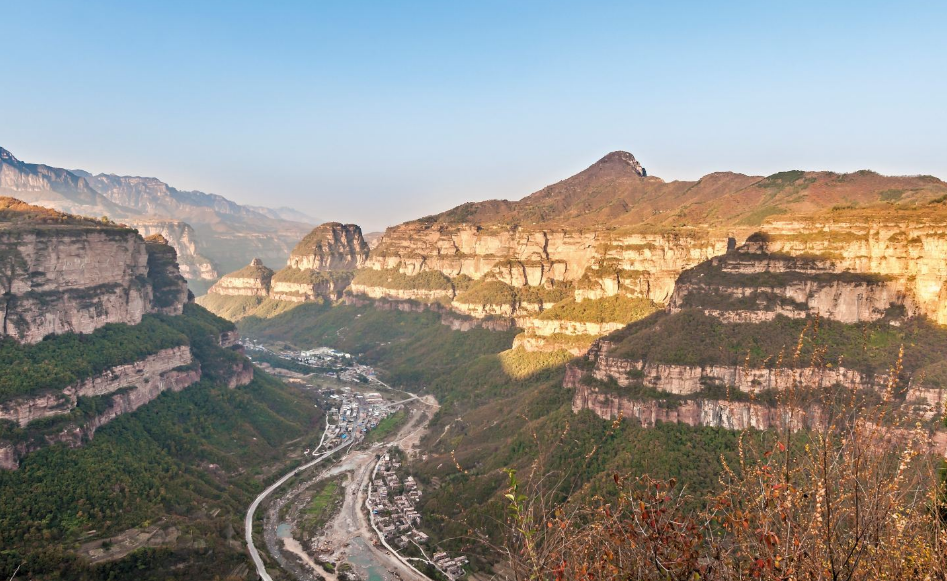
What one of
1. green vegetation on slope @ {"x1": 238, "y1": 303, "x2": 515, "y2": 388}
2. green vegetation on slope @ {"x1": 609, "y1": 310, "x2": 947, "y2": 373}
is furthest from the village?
green vegetation on slope @ {"x1": 609, "y1": 310, "x2": 947, "y2": 373}

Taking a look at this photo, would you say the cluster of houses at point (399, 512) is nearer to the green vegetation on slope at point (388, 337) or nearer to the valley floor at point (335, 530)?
the valley floor at point (335, 530)

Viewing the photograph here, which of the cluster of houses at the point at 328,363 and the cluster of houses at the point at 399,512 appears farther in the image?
the cluster of houses at the point at 328,363

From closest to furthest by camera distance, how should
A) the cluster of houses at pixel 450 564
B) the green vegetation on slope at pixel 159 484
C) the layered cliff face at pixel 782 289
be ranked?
the green vegetation on slope at pixel 159 484 → the cluster of houses at pixel 450 564 → the layered cliff face at pixel 782 289

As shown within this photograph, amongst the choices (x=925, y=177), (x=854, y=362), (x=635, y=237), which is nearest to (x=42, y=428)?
(x=854, y=362)

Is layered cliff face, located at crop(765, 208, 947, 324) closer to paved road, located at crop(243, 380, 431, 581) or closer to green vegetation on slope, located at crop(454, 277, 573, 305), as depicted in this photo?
green vegetation on slope, located at crop(454, 277, 573, 305)

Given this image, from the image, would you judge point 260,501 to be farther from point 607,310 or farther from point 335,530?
point 607,310

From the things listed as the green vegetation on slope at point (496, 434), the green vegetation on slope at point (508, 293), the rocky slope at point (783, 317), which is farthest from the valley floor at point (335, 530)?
the green vegetation on slope at point (508, 293)

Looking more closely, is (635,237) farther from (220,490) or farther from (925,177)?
(220,490)
